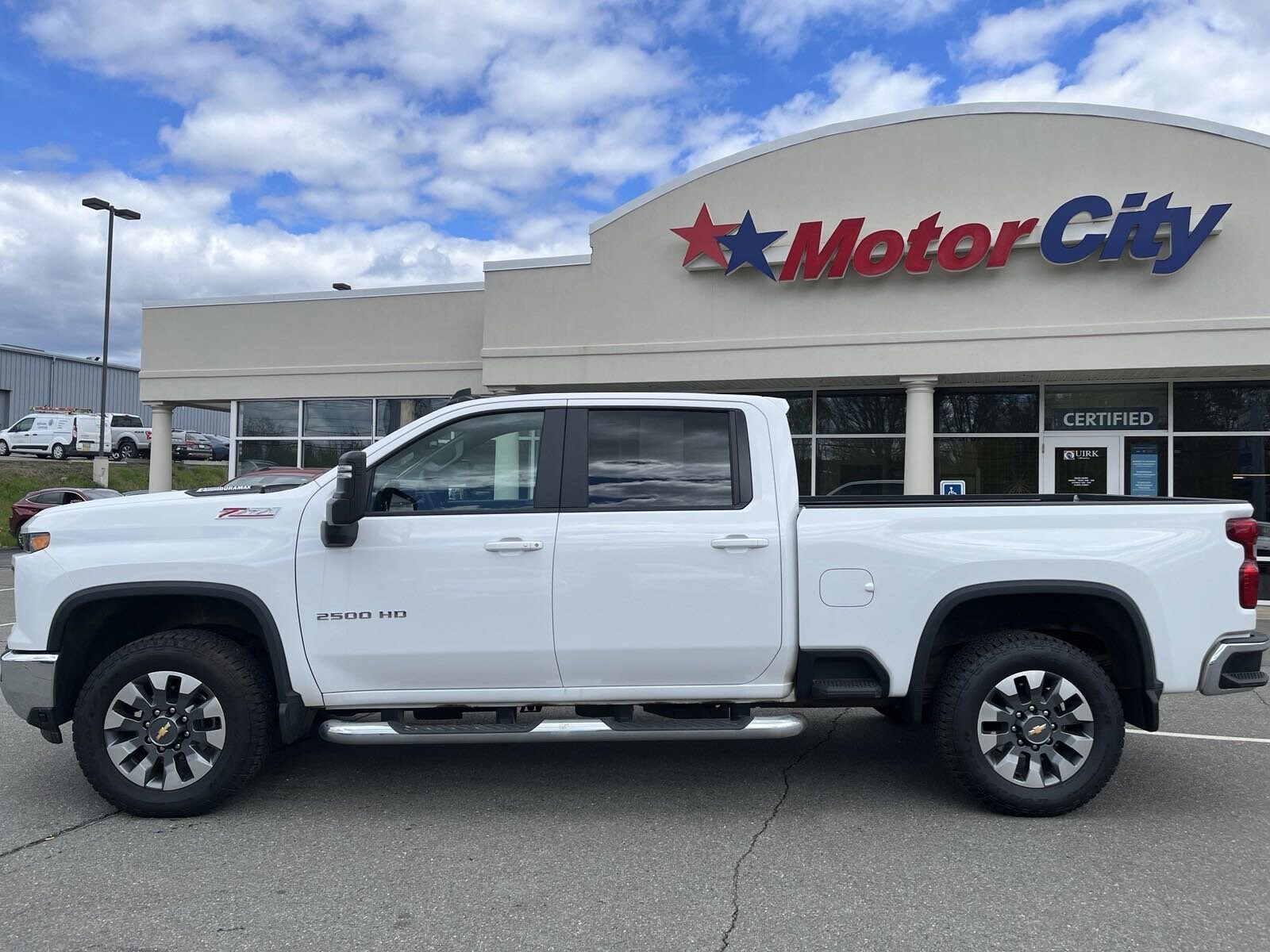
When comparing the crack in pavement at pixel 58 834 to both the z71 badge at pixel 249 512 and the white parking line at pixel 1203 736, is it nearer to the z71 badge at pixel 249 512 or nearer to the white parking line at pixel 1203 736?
the z71 badge at pixel 249 512

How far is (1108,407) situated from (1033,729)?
12.7 meters

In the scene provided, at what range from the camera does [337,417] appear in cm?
1959

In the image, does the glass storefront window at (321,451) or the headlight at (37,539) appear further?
the glass storefront window at (321,451)

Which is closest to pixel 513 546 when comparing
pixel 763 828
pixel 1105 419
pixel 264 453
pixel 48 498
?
pixel 763 828

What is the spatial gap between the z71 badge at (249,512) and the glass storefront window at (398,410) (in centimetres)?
1444

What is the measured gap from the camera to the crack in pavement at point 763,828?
3348mm

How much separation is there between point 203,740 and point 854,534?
3134 millimetres

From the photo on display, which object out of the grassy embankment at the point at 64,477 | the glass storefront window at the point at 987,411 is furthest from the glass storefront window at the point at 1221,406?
the grassy embankment at the point at 64,477

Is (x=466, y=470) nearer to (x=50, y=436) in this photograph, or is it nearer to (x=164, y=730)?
(x=164, y=730)

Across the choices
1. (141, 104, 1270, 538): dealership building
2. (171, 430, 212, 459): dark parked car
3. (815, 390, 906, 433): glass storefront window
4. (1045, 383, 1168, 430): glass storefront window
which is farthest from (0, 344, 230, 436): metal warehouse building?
(1045, 383, 1168, 430): glass storefront window

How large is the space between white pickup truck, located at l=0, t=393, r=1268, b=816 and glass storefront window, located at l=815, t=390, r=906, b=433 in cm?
1217

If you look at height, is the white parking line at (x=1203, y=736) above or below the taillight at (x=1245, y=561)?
below

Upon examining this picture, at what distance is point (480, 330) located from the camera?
60.0ft

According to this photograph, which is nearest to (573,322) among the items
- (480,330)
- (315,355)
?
(480,330)
